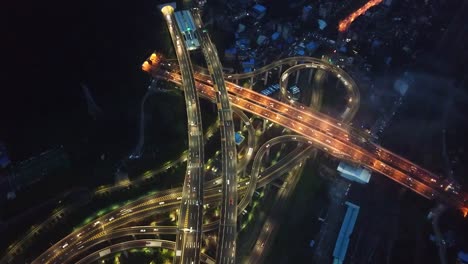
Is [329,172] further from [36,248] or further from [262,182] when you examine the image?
[36,248]

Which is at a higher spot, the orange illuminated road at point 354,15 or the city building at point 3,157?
the orange illuminated road at point 354,15

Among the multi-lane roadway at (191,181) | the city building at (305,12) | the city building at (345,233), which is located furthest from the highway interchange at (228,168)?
the city building at (305,12)

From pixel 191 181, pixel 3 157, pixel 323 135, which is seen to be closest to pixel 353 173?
pixel 323 135

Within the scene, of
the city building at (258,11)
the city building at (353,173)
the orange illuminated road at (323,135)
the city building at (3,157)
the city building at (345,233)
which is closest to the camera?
the city building at (345,233)

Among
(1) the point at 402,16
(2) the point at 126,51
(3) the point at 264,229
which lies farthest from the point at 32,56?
(1) the point at 402,16

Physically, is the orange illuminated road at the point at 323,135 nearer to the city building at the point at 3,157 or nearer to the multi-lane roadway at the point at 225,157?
the multi-lane roadway at the point at 225,157

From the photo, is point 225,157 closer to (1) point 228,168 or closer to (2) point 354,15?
(1) point 228,168

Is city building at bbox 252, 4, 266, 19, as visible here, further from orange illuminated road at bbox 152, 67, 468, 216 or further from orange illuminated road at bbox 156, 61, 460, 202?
orange illuminated road at bbox 152, 67, 468, 216
